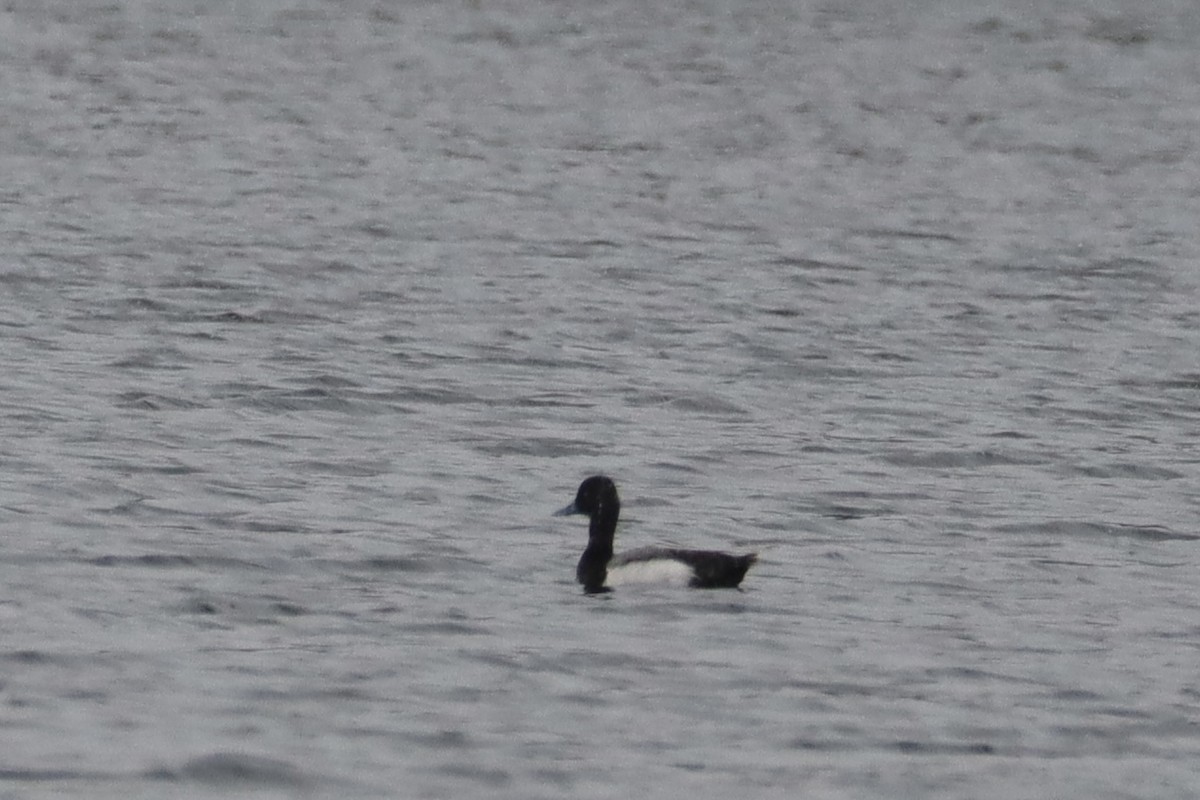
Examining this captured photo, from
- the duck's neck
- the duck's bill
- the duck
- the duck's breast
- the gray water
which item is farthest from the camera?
the duck's bill

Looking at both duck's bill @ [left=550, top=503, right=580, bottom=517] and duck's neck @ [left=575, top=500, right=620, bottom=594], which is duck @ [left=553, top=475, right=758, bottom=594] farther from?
duck's bill @ [left=550, top=503, right=580, bottom=517]

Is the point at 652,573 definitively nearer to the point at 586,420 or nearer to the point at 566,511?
the point at 566,511

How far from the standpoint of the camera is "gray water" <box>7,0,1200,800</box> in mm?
12297

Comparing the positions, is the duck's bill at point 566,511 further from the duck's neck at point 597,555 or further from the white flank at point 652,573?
the white flank at point 652,573

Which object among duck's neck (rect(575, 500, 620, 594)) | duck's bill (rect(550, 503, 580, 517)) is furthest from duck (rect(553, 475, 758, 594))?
duck's bill (rect(550, 503, 580, 517))

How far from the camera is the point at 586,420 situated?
2078 cm

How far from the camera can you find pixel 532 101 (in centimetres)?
4038

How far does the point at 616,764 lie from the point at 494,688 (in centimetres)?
135

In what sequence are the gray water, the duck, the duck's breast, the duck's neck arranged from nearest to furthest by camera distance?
the gray water, the duck, the duck's breast, the duck's neck

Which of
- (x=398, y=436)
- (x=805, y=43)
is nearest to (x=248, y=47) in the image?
(x=805, y=43)

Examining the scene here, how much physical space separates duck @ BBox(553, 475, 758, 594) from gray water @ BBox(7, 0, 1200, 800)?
0.17 m

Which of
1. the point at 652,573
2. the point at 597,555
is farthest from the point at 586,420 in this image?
the point at 652,573

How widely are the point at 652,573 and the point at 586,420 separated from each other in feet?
18.0

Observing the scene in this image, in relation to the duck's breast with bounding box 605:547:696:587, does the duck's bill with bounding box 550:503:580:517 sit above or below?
above
